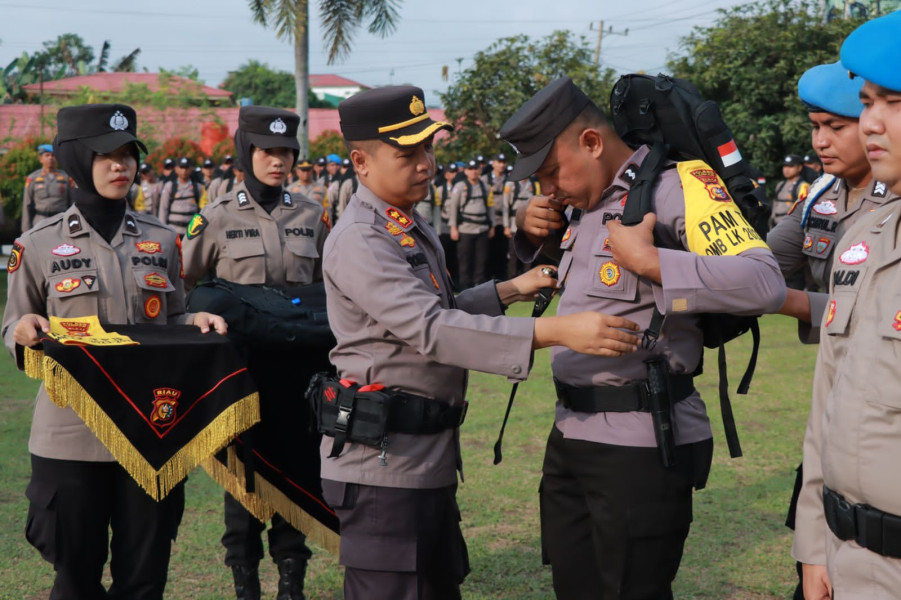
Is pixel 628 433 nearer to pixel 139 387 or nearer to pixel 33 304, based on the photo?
pixel 139 387

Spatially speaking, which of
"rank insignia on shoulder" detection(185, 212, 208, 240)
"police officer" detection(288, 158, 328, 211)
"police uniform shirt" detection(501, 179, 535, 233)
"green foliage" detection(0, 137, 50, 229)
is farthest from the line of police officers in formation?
"green foliage" detection(0, 137, 50, 229)

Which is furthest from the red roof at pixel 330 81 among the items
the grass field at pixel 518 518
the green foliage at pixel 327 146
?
the grass field at pixel 518 518

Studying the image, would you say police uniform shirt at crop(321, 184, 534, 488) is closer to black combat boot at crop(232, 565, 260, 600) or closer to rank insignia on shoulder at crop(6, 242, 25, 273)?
rank insignia on shoulder at crop(6, 242, 25, 273)

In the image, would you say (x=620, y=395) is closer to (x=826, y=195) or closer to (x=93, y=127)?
(x=826, y=195)

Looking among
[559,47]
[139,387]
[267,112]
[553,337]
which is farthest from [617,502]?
[559,47]

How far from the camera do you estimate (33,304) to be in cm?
351

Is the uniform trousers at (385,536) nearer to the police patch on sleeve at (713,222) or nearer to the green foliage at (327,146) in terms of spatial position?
the police patch on sleeve at (713,222)

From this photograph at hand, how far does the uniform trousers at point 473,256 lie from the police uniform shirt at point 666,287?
542 inches

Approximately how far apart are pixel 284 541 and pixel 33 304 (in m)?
1.62

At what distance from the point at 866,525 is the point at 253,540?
3045 mm

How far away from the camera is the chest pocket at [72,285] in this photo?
348cm

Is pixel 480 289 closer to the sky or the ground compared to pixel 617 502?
closer to the sky

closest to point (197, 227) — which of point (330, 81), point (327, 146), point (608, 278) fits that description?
point (608, 278)

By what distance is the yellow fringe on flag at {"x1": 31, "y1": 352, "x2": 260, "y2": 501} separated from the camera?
3.32 m
